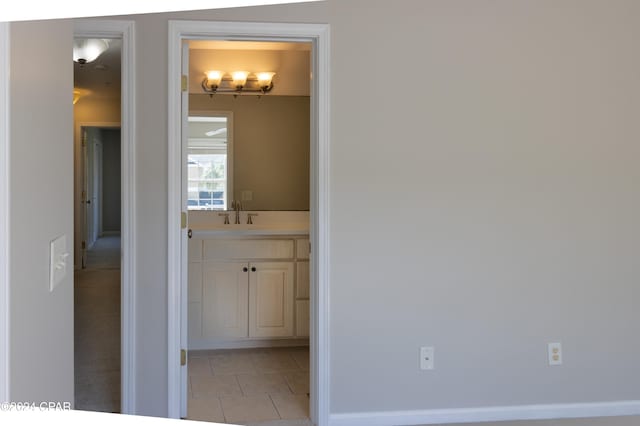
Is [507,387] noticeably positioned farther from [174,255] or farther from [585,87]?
[174,255]

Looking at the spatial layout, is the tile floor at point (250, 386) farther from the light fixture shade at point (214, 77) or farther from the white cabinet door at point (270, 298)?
the light fixture shade at point (214, 77)

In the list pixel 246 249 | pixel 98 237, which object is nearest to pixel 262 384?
pixel 246 249

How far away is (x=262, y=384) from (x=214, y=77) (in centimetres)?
248

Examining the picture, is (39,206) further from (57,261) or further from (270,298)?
(270,298)

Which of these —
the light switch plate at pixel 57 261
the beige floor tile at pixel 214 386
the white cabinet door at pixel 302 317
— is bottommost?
the beige floor tile at pixel 214 386

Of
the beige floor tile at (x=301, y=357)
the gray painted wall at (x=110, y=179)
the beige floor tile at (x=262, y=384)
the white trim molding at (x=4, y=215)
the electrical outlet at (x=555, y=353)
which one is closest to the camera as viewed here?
the white trim molding at (x=4, y=215)

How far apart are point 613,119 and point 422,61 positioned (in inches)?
42.0

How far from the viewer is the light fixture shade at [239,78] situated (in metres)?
4.93

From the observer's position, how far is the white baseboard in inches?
121

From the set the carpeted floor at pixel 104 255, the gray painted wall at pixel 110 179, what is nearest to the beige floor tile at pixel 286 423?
the carpeted floor at pixel 104 255

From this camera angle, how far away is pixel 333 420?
3051mm

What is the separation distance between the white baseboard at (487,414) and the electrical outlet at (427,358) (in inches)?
8.9

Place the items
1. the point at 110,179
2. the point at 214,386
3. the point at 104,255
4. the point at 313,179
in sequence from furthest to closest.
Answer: the point at 110,179 → the point at 104,255 → the point at 214,386 → the point at 313,179

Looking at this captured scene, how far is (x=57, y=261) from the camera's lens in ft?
4.35
